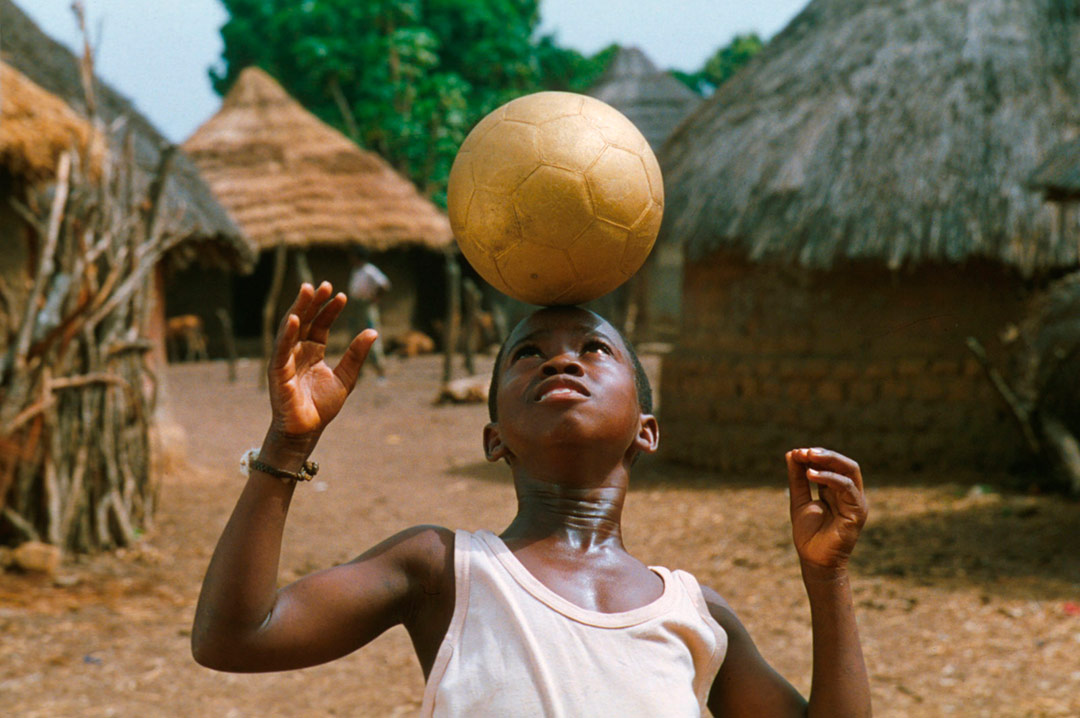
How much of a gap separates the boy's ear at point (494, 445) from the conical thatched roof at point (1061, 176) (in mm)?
4612

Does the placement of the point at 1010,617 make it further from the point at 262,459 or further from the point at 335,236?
the point at 335,236

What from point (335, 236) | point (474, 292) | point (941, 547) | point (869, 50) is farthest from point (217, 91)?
point (941, 547)

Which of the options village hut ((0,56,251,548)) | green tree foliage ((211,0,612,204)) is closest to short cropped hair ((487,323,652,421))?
village hut ((0,56,251,548))

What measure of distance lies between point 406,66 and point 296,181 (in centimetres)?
520

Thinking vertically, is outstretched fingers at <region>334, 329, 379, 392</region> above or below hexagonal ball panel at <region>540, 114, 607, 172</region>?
below

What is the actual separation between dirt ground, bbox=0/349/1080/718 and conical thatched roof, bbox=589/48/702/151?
1338 cm

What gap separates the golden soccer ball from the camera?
2041 millimetres

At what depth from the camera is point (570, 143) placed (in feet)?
6.72

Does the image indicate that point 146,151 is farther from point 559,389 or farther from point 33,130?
point 559,389

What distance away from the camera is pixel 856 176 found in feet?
26.5

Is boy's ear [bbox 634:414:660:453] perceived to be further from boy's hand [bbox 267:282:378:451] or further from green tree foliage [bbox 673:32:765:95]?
green tree foliage [bbox 673:32:765:95]

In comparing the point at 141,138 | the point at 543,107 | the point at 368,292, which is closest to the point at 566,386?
the point at 543,107

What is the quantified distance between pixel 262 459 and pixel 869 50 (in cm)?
822

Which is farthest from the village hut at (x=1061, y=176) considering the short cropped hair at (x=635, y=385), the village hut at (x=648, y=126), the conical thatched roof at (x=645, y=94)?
the conical thatched roof at (x=645, y=94)
